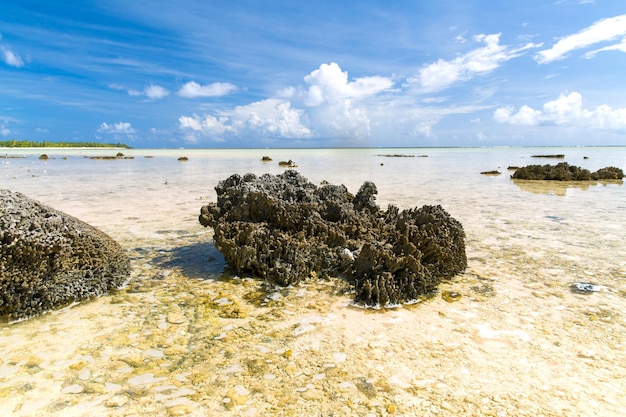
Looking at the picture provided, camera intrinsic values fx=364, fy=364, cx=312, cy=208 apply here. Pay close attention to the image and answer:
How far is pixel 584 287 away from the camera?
3.81m

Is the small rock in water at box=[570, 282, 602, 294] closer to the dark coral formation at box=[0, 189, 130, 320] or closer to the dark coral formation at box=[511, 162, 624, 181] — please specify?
the dark coral formation at box=[0, 189, 130, 320]

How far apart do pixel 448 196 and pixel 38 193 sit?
1226 cm

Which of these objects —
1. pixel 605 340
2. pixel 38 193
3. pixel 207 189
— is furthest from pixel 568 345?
pixel 38 193

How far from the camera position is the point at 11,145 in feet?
237

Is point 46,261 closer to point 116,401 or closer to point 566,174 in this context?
point 116,401

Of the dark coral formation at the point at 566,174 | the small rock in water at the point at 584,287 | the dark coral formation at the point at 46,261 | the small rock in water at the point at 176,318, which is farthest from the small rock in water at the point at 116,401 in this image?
the dark coral formation at the point at 566,174

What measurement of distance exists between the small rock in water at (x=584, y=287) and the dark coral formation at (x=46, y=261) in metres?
4.78

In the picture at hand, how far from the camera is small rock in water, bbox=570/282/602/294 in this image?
3.71 metres

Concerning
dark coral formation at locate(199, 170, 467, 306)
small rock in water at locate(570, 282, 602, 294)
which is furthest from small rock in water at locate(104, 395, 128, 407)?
small rock in water at locate(570, 282, 602, 294)

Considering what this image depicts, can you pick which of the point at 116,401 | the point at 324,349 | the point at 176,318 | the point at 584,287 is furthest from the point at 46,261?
the point at 584,287

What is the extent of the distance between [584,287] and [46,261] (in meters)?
5.39

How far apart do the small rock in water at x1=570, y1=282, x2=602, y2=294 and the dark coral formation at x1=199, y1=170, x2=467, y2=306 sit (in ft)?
3.67

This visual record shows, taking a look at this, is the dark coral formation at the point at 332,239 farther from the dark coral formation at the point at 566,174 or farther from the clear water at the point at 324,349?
the dark coral formation at the point at 566,174

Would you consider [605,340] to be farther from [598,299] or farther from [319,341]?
[319,341]
